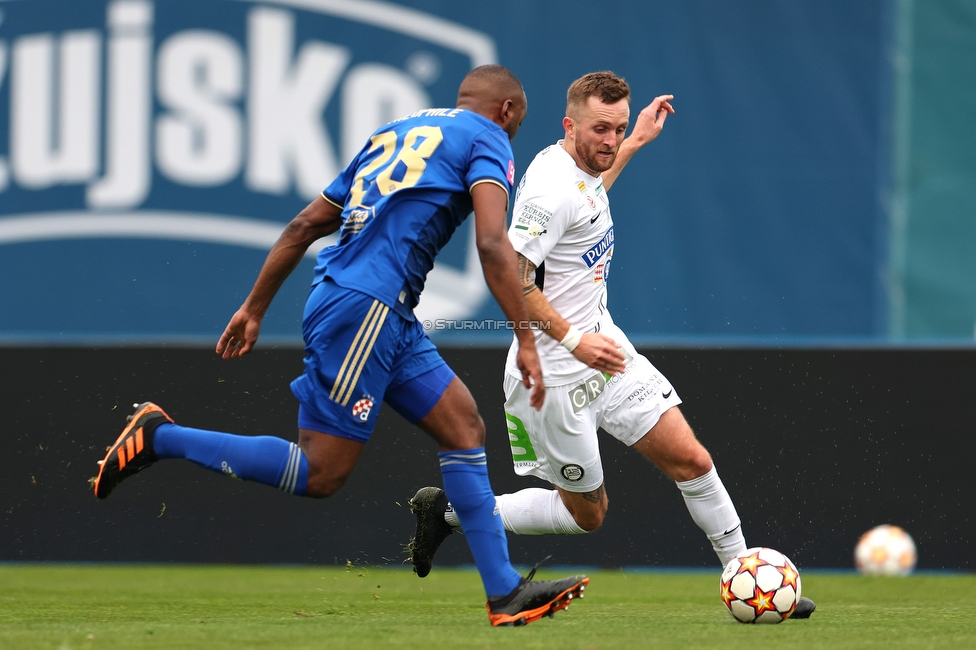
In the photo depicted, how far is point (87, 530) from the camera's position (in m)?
7.30

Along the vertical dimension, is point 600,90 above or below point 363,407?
above

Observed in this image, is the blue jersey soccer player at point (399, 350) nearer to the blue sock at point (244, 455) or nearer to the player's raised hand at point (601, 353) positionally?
the blue sock at point (244, 455)

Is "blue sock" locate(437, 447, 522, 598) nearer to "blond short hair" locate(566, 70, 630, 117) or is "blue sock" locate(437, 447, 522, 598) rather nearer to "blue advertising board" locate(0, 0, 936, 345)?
"blond short hair" locate(566, 70, 630, 117)

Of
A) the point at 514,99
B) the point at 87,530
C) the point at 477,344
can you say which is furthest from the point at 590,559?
the point at 514,99

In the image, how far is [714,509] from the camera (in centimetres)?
503

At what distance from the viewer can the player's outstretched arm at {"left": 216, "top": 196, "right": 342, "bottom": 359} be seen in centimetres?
449

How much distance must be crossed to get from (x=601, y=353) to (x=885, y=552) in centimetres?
350

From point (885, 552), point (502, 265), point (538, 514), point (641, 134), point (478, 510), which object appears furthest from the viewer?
point (885, 552)

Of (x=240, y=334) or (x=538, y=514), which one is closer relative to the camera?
(x=240, y=334)

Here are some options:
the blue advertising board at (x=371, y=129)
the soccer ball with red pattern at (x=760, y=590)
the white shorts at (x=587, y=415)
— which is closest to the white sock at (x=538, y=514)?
the white shorts at (x=587, y=415)

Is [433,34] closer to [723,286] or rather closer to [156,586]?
[723,286]

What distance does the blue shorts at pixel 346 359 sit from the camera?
4129mm
